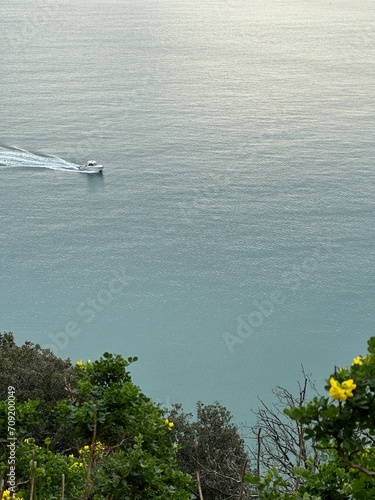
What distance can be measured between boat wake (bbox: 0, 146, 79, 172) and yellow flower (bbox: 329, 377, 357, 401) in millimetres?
36985

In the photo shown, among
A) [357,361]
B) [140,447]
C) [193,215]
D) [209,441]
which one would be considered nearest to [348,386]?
[357,361]

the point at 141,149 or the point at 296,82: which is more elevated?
the point at 296,82

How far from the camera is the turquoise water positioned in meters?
26.8

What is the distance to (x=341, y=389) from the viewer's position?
3973 millimetres

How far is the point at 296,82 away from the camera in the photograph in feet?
181

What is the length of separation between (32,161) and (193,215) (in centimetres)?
1043

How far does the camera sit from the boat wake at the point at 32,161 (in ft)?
133

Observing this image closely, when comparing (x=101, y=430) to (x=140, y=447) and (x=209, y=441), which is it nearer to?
(x=140, y=447)

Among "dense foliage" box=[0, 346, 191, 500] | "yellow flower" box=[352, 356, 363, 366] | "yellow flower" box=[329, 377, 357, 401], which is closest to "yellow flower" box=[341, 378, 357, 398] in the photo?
"yellow flower" box=[329, 377, 357, 401]

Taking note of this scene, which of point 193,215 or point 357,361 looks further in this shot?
point 193,215

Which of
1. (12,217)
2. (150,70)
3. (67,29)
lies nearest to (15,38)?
(67,29)

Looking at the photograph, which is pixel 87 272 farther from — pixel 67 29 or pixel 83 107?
pixel 67 29

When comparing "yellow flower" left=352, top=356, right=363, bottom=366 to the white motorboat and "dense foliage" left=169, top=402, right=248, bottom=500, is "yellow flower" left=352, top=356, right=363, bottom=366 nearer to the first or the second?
"dense foliage" left=169, top=402, right=248, bottom=500

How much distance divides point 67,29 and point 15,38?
6.42m
